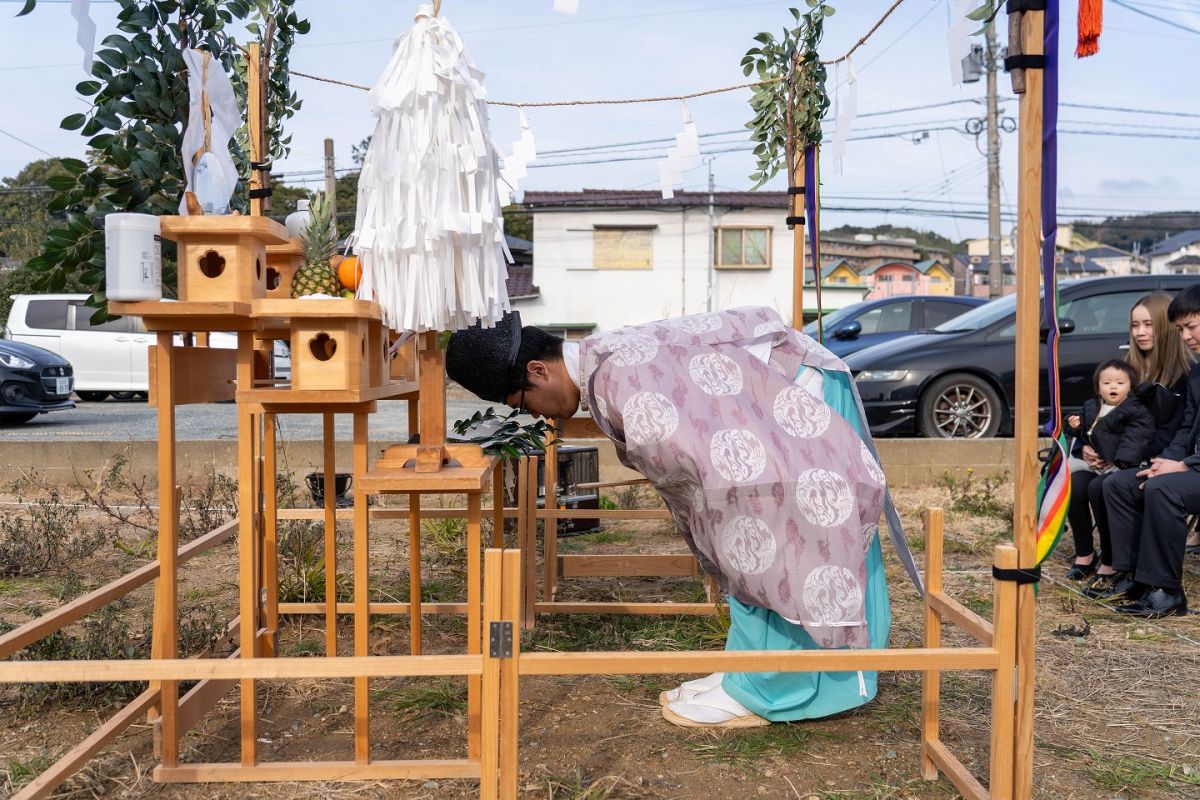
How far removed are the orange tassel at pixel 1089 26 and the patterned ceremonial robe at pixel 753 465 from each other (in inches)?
43.9

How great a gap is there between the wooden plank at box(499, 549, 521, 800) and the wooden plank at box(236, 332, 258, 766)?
845 millimetres

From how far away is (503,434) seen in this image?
9.32 ft

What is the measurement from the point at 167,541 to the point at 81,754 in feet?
1.76

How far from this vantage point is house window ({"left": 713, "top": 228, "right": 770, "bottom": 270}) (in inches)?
940

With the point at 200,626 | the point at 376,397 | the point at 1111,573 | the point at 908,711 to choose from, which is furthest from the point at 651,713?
the point at 1111,573

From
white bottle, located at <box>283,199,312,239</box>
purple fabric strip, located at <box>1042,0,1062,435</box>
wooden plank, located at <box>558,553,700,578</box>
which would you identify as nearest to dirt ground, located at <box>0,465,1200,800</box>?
wooden plank, located at <box>558,553,700,578</box>

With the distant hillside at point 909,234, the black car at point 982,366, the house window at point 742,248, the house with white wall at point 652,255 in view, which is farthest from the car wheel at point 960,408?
the distant hillside at point 909,234

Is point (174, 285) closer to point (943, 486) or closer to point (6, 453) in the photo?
point (6, 453)

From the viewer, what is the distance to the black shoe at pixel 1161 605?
4.14m

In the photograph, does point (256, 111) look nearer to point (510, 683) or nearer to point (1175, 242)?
point (510, 683)

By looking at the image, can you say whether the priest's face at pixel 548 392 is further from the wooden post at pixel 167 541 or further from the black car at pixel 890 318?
the black car at pixel 890 318

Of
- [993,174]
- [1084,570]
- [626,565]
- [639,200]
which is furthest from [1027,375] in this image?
[639,200]

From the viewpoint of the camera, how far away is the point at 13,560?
191 inches

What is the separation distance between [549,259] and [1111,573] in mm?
20010
